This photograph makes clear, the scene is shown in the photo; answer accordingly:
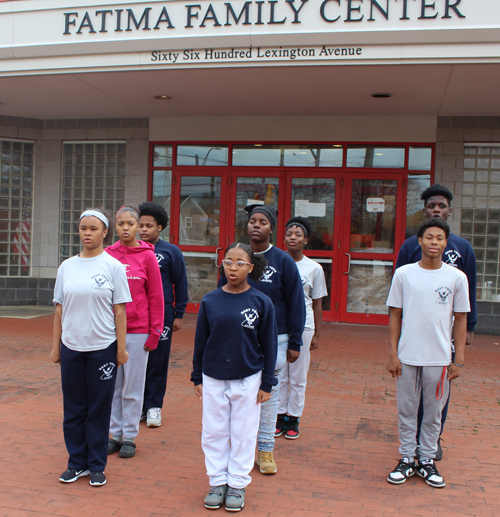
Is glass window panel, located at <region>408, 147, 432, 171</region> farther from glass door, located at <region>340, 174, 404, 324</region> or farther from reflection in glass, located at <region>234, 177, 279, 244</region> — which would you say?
reflection in glass, located at <region>234, 177, 279, 244</region>

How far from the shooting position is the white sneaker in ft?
15.6

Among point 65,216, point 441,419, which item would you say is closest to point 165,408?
point 441,419

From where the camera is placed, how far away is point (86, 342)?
11.8 feet

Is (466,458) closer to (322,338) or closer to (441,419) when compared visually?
(441,419)

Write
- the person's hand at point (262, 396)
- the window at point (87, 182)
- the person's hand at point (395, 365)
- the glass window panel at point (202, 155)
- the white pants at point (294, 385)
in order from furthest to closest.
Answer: the window at point (87, 182) → the glass window panel at point (202, 155) → the white pants at point (294, 385) → the person's hand at point (395, 365) → the person's hand at point (262, 396)

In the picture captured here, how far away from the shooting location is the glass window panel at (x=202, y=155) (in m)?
10.0

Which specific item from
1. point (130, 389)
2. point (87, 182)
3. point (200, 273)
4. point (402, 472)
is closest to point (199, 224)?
point (200, 273)

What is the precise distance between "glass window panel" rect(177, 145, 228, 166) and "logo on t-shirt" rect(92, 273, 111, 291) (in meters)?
6.64

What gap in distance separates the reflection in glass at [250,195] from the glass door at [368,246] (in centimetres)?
128

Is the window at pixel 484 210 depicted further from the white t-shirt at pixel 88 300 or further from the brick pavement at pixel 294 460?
the white t-shirt at pixel 88 300

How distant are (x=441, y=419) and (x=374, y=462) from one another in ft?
1.93

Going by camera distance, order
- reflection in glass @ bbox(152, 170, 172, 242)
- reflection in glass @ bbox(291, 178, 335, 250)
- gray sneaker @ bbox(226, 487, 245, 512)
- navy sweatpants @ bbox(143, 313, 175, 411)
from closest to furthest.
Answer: gray sneaker @ bbox(226, 487, 245, 512) < navy sweatpants @ bbox(143, 313, 175, 411) < reflection in glass @ bbox(291, 178, 335, 250) < reflection in glass @ bbox(152, 170, 172, 242)

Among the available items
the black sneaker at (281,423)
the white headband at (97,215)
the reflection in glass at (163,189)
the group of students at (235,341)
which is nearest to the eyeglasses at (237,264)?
Answer: the group of students at (235,341)

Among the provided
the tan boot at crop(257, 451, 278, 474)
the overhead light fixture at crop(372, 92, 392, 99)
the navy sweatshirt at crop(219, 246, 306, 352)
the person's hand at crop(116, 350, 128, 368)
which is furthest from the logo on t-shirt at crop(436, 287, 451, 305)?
the overhead light fixture at crop(372, 92, 392, 99)
